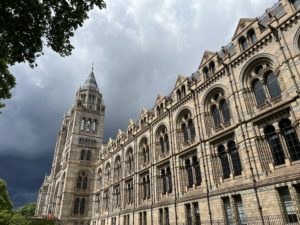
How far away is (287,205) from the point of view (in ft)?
48.4

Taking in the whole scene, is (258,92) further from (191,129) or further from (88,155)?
(88,155)

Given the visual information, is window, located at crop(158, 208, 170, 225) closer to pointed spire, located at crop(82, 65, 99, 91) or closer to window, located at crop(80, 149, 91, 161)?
window, located at crop(80, 149, 91, 161)

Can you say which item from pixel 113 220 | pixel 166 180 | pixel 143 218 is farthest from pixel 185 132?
pixel 113 220

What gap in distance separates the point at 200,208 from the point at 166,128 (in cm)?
1131

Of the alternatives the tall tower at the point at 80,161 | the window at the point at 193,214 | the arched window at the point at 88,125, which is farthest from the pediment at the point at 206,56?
the arched window at the point at 88,125

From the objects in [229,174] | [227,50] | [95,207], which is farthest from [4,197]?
[227,50]

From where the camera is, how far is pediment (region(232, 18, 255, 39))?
2072 cm

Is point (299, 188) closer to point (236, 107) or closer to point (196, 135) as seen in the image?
point (236, 107)

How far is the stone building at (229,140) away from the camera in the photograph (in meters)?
15.7

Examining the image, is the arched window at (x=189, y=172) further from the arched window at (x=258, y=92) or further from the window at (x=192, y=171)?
the arched window at (x=258, y=92)

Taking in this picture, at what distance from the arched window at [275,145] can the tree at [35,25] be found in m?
14.6

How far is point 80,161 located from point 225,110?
42.3 metres

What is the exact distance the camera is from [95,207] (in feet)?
153

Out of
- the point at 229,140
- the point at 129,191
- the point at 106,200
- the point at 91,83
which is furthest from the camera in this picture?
the point at 91,83
